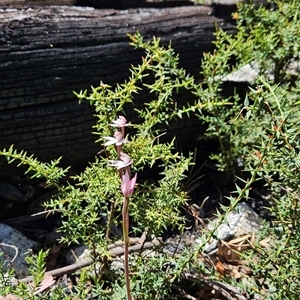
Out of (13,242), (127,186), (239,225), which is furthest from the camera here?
(239,225)

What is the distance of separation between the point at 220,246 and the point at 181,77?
2.73ft

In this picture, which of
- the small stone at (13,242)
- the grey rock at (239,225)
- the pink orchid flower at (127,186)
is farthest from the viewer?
the grey rock at (239,225)

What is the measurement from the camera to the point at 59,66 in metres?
2.74

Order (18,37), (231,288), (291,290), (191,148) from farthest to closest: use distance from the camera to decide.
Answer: (191,148) → (18,37) → (231,288) → (291,290)

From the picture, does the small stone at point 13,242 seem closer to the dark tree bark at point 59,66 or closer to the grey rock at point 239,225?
the dark tree bark at point 59,66

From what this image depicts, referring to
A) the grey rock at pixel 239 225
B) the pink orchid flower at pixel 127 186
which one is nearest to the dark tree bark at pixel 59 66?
the grey rock at pixel 239 225

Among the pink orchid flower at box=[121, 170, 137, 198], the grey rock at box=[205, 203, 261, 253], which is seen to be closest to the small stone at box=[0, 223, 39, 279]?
the grey rock at box=[205, 203, 261, 253]

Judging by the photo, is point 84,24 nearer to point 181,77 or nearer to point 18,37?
point 18,37

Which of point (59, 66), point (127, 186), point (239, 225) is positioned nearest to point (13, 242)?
point (59, 66)

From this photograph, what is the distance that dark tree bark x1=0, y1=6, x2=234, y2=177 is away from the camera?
2658 mm

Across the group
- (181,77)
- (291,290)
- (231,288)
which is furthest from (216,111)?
(291,290)

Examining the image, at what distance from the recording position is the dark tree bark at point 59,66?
2.66 metres

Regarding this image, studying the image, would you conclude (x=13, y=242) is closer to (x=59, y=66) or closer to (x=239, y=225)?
(x=59, y=66)

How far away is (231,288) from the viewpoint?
2.39m
